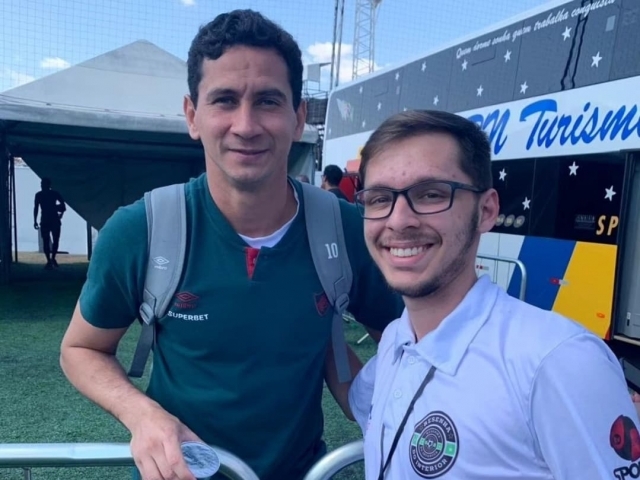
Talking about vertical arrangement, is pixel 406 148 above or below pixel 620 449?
above

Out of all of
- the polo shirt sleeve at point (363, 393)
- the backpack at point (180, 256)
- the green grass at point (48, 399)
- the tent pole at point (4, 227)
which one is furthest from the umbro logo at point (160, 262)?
the tent pole at point (4, 227)

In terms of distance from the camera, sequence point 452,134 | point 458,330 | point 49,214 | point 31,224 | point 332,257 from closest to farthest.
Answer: point 458,330 → point 452,134 → point 332,257 → point 49,214 → point 31,224

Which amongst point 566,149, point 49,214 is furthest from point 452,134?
→ point 49,214

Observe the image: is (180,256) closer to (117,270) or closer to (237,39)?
(117,270)

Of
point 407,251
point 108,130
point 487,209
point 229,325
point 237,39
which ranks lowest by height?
point 229,325

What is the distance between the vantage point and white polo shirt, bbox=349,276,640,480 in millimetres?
923

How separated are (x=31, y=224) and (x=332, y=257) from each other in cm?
1675

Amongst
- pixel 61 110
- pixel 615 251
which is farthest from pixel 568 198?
pixel 61 110

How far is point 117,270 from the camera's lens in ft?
4.50

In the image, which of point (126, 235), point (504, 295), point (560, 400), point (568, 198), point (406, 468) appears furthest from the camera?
point (568, 198)

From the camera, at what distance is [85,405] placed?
4219mm

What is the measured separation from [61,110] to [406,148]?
668cm

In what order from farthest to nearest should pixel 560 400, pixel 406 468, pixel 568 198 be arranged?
1. pixel 568 198
2. pixel 406 468
3. pixel 560 400

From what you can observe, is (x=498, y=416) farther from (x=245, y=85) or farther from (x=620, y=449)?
(x=245, y=85)
